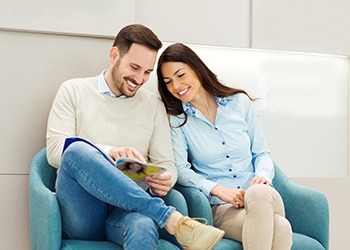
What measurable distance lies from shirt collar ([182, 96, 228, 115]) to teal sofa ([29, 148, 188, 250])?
0.57 metres

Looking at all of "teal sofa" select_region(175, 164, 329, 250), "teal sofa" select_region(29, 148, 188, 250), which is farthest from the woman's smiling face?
"teal sofa" select_region(29, 148, 188, 250)

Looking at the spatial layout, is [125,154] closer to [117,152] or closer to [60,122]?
[117,152]

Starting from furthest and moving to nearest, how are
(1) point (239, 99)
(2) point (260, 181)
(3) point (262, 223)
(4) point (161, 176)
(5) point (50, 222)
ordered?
(1) point (239, 99) → (2) point (260, 181) → (4) point (161, 176) → (3) point (262, 223) → (5) point (50, 222)

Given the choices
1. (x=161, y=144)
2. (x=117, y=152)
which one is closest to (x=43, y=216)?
(x=117, y=152)

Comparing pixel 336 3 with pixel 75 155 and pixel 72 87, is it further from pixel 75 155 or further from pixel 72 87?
pixel 75 155

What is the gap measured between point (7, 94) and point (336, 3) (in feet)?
7.29

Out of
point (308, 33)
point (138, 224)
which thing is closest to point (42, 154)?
point (138, 224)

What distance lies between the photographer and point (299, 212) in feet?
12.0

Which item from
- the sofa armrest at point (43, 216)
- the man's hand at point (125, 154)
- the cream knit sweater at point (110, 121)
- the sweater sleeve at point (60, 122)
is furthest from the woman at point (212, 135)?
the sofa armrest at point (43, 216)

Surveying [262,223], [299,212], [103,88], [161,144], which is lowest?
[299,212]

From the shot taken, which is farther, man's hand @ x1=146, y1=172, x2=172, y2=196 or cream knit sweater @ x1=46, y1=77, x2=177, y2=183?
cream knit sweater @ x1=46, y1=77, x2=177, y2=183

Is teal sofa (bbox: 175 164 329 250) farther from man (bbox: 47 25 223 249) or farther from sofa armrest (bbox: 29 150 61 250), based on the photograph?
sofa armrest (bbox: 29 150 61 250)

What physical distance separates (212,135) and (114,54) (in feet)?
2.25

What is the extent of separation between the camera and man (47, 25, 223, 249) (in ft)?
9.89
